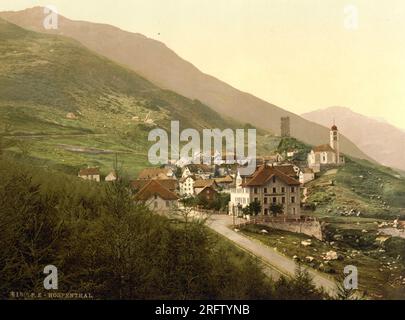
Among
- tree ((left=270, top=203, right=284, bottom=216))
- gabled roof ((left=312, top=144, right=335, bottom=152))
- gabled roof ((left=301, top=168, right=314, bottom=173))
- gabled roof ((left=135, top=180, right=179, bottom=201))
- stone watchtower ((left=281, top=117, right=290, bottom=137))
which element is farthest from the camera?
stone watchtower ((left=281, top=117, right=290, bottom=137))

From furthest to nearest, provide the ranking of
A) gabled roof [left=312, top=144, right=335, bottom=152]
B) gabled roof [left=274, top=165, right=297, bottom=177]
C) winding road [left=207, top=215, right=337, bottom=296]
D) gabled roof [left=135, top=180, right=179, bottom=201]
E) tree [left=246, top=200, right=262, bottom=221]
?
gabled roof [left=312, top=144, right=335, bottom=152], gabled roof [left=274, top=165, right=297, bottom=177], tree [left=246, top=200, right=262, bottom=221], gabled roof [left=135, top=180, right=179, bottom=201], winding road [left=207, top=215, right=337, bottom=296]

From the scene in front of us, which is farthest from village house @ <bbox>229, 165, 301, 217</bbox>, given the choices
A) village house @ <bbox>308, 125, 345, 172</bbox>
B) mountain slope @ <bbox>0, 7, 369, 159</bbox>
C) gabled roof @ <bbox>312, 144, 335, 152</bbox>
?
mountain slope @ <bbox>0, 7, 369, 159</bbox>

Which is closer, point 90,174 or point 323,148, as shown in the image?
point 90,174

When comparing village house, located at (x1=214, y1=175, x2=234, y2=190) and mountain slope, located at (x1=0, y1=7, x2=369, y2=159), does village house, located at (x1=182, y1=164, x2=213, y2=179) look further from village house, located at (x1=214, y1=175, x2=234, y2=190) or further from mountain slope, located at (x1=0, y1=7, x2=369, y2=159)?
mountain slope, located at (x1=0, y1=7, x2=369, y2=159)

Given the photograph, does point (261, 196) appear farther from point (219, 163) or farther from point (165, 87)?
point (165, 87)

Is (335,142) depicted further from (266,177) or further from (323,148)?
(266,177)

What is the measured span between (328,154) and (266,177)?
4.94 ft

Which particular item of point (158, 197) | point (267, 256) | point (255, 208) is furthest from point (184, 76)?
point (267, 256)

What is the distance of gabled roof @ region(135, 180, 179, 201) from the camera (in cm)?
970

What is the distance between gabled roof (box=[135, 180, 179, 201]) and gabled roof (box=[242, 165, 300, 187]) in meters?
1.53

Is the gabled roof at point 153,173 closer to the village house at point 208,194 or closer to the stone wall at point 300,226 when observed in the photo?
the village house at point 208,194

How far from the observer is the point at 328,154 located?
10.5m

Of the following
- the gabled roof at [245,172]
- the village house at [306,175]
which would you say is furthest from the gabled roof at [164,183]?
the village house at [306,175]
